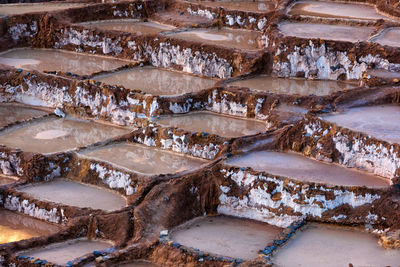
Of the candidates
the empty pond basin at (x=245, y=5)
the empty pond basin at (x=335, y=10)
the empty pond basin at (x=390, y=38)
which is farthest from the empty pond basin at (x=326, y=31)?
the empty pond basin at (x=245, y=5)

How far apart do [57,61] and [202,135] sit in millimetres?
7519

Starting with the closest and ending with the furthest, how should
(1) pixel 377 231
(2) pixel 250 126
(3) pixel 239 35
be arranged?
(1) pixel 377 231 → (2) pixel 250 126 → (3) pixel 239 35

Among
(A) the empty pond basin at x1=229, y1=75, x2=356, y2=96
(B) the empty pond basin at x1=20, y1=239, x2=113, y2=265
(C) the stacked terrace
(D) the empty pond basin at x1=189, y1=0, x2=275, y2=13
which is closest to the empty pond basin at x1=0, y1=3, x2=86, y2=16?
(C) the stacked terrace

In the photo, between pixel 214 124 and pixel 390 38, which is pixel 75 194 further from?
pixel 390 38

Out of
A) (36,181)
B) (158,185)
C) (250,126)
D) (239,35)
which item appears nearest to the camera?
(158,185)

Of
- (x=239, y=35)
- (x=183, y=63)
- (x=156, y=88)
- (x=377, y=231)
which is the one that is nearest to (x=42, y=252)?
(x=377, y=231)

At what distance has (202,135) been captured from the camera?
17266mm

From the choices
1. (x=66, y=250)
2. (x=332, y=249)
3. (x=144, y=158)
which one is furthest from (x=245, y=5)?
(x=332, y=249)

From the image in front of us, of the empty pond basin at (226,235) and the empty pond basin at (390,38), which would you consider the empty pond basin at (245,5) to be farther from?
the empty pond basin at (226,235)

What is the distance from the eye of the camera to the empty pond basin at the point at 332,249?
1284 cm

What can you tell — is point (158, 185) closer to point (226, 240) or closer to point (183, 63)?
point (226, 240)

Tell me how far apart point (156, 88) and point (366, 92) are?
5418mm

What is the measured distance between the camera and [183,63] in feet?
71.1

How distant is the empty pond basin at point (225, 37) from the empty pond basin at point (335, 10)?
149 cm
